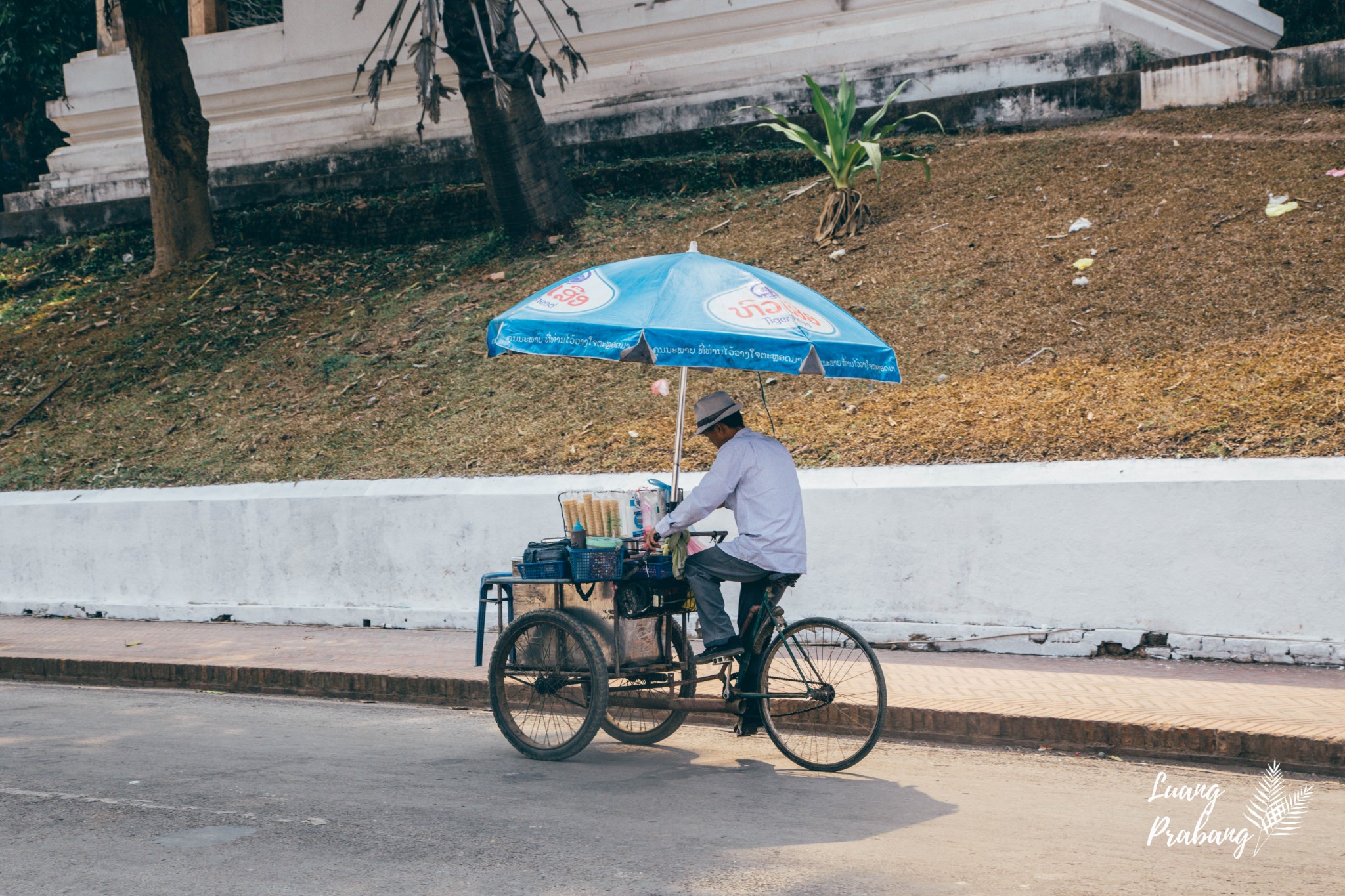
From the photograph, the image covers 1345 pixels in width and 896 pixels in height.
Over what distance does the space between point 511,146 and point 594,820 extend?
10225mm

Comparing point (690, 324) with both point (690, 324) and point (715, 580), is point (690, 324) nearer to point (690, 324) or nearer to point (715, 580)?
point (690, 324)

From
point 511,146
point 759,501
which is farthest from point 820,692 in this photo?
point 511,146

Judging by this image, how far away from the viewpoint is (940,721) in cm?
690

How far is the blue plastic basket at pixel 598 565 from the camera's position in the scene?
20.1 ft

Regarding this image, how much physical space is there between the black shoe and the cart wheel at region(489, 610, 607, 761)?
536 mm

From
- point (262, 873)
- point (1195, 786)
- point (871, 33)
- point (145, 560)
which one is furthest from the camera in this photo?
point (871, 33)

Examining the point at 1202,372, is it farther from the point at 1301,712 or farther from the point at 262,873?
the point at 262,873

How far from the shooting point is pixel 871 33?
600 inches

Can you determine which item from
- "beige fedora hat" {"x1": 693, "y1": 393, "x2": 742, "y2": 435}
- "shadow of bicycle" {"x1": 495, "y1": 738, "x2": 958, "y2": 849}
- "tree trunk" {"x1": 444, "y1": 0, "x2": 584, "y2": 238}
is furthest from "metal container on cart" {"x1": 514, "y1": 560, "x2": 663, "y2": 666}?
"tree trunk" {"x1": 444, "y1": 0, "x2": 584, "y2": 238}

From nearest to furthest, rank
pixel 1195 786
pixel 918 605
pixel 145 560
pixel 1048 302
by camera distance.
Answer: pixel 1195 786 < pixel 918 605 < pixel 1048 302 < pixel 145 560

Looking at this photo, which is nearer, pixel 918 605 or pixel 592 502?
pixel 592 502

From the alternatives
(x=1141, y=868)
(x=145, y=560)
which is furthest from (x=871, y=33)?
(x=1141, y=868)

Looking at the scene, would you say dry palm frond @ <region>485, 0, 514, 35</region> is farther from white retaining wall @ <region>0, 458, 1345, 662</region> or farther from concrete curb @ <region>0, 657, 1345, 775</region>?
concrete curb @ <region>0, 657, 1345, 775</region>

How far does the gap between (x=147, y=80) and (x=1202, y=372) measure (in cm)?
1303
